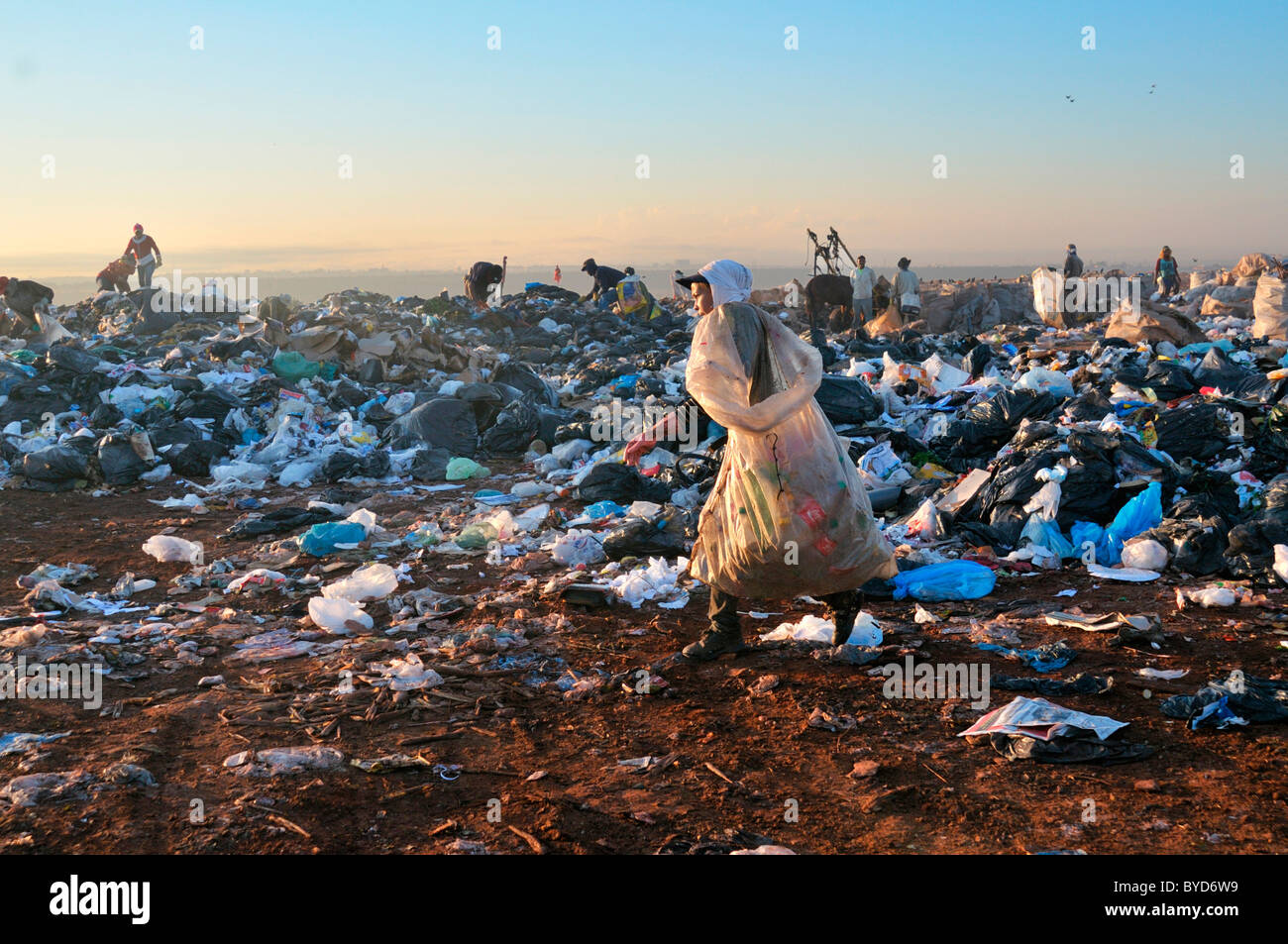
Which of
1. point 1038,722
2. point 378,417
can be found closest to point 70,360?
point 378,417

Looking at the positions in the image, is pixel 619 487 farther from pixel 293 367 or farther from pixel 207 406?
pixel 293 367

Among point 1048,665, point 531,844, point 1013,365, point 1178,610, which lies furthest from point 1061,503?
point 1013,365

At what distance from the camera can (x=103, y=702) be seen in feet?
12.1

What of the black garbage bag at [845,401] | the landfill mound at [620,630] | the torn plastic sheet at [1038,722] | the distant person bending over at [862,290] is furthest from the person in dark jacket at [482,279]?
the torn plastic sheet at [1038,722]

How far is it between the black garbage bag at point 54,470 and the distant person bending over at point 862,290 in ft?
37.3

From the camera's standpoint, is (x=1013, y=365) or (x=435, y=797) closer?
(x=435, y=797)

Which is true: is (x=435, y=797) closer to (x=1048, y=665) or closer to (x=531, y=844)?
(x=531, y=844)

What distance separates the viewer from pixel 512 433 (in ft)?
28.9

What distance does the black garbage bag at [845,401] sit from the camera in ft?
24.7

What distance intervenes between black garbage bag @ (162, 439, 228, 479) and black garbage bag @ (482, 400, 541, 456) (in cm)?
233

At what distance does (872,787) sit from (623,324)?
13.8 metres

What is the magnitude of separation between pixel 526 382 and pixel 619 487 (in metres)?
4.15

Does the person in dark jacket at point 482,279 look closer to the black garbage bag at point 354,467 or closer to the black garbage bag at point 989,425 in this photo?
the black garbage bag at point 354,467

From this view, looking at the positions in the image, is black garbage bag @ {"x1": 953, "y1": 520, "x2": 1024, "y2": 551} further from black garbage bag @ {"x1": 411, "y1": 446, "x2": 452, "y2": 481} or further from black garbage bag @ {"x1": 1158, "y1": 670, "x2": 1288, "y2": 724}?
black garbage bag @ {"x1": 411, "y1": 446, "x2": 452, "y2": 481}
